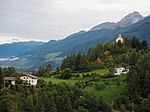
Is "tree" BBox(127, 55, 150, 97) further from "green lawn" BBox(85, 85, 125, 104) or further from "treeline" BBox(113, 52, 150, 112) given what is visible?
"green lawn" BBox(85, 85, 125, 104)

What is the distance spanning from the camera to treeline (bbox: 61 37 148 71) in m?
113

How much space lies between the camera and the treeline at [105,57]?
113125 millimetres

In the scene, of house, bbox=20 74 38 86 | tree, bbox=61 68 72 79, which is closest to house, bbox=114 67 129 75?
tree, bbox=61 68 72 79

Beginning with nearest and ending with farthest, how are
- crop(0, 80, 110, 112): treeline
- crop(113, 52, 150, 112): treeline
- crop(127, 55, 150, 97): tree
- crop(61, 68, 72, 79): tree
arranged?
1. crop(0, 80, 110, 112): treeline
2. crop(113, 52, 150, 112): treeline
3. crop(127, 55, 150, 97): tree
4. crop(61, 68, 72, 79): tree

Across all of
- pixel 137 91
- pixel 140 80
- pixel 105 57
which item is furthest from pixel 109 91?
pixel 105 57

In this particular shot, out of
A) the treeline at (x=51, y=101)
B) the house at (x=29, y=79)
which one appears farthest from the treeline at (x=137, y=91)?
the house at (x=29, y=79)

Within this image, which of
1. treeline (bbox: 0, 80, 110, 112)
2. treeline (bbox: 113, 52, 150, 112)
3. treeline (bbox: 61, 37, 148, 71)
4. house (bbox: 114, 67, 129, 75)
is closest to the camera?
treeline (bbox: 0, 80, 110, 112)

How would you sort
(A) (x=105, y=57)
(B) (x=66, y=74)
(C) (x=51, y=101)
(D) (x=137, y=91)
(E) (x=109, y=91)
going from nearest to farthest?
(C) (x=51, y=101), (D) (x=137, y=91), (E) (x=109, y=91), (B) (x=66, y=74), (A) (x=105, y=57)

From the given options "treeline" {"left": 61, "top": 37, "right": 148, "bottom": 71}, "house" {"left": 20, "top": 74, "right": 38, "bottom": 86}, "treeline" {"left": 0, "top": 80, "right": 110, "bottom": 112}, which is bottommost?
"treeline" {"left": 0, "top": 80, "right": 110, "bottom": 112}

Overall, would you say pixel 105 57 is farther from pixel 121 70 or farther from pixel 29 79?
pixel 29 79

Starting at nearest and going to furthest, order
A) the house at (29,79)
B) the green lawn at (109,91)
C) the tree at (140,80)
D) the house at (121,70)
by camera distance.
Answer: the tree at (140,80) < the green lawn at (109,91) < the house at (29,79) < the house at (121,70)

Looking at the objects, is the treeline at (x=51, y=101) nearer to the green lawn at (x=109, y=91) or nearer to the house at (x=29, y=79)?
the green lawn at (x=109, y=91)

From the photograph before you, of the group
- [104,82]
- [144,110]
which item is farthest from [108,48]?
[144,110]

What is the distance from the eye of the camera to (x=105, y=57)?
11944 centimetres
